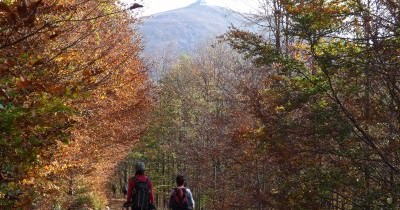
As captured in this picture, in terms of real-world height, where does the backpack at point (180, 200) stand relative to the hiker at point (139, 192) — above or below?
below

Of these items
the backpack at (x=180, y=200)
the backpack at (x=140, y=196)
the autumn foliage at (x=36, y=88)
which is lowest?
the backpack at (x=180, y=200)

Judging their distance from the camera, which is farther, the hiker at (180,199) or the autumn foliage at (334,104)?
the hiker at (180,199)

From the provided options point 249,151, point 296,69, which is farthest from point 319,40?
point 249,151

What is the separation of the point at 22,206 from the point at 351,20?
7.09m

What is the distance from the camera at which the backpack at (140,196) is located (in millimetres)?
8023

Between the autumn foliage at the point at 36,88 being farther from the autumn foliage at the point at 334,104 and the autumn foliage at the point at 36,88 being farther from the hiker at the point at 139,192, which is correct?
the autumn foliage at the point at 334,104

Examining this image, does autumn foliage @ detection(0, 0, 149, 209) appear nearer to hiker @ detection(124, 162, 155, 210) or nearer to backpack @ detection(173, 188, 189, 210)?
hiker @ detection(124, 162, 155, 210)

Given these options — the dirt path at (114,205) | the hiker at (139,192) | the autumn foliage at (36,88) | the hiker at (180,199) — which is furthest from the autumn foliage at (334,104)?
the dirt path at (114,205)

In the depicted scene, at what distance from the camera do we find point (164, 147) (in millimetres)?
38000

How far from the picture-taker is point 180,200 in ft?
28.5

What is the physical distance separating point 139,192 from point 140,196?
0.26 ft

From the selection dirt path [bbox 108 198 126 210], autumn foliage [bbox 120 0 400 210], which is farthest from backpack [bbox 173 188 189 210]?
dirt path [bbox 108 198 126 210]

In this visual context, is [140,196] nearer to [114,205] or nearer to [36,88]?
[36,88]

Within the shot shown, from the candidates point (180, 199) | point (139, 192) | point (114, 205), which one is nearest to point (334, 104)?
point (180, 199)
